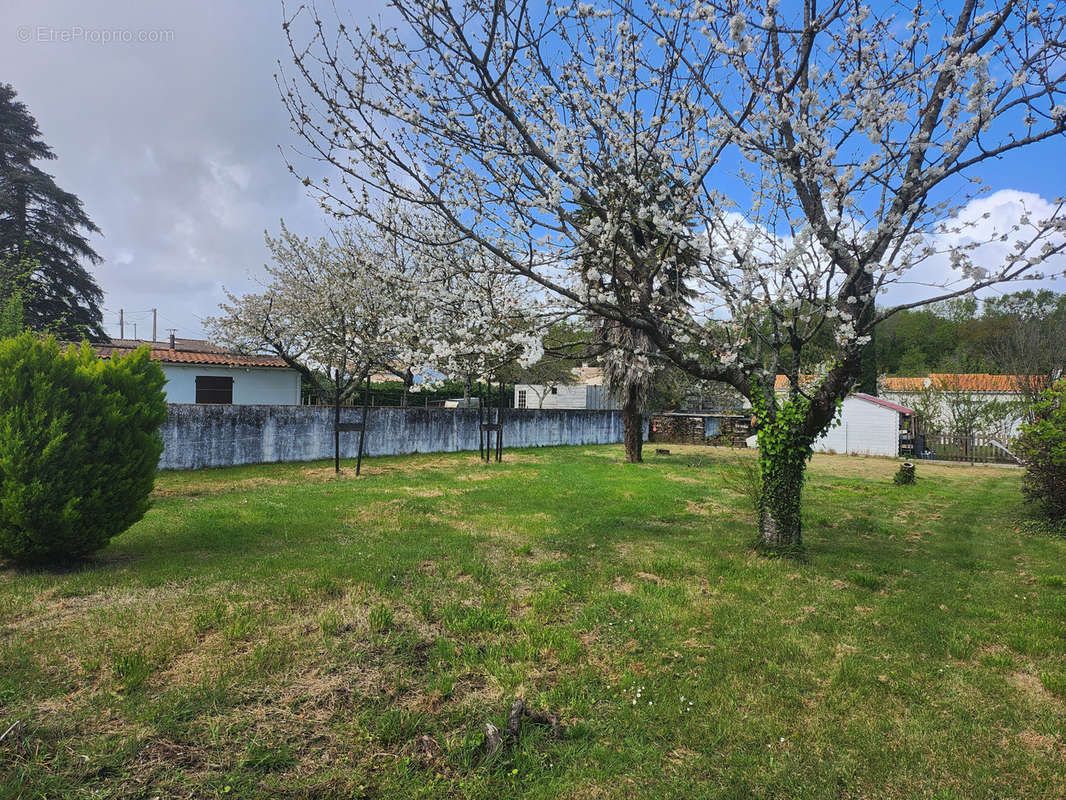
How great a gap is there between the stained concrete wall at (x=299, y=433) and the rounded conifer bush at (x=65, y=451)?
4979mm

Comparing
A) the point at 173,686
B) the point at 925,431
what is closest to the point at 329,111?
the point at 173,686

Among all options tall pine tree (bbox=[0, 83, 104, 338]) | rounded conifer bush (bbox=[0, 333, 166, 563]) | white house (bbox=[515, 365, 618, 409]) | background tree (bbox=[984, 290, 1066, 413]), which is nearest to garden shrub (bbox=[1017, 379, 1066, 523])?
background tree (bbox=[984, 290, 1066, 413])

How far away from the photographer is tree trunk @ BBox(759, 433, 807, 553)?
582cm

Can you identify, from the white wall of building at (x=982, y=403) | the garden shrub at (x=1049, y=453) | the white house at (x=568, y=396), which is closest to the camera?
the garden shrub at (x=1049, y=453)

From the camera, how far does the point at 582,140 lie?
18.5 ft

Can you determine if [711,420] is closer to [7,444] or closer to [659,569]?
[659,569]

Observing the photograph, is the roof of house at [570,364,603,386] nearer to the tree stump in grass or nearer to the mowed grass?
the tree stump in grass

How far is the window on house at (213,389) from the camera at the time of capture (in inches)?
830

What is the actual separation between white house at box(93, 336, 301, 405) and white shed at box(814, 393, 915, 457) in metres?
23.2

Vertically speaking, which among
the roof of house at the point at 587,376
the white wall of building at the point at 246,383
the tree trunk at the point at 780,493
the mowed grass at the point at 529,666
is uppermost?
the roof of house at the point at 587,376

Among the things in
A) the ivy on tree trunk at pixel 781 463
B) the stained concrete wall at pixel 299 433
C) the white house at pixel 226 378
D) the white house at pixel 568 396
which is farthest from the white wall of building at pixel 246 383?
the ivy on tree trunk at pixel 781 463

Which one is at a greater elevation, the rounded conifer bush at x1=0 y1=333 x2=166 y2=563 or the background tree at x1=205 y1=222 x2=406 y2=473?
the background tree at x1=205 y1=222 x2=406 y2=473

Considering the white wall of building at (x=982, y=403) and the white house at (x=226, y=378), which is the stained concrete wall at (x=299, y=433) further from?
the white wall of building at (x=982, y=403)

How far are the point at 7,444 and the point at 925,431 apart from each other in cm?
2729
